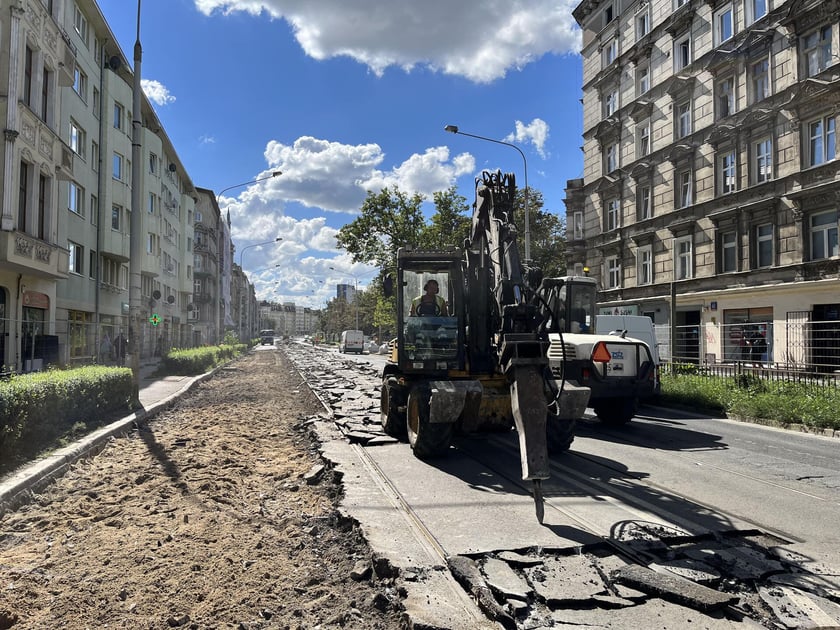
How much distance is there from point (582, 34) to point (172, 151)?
30.6 metres

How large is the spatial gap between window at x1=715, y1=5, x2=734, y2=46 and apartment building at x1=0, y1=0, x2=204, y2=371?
25.0m

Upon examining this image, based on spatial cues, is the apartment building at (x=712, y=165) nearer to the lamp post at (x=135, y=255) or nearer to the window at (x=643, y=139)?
the window at (x=643, y=139)

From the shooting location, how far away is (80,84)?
25.6 metres

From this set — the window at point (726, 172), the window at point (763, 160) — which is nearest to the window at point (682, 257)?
the window at point (726, 172)

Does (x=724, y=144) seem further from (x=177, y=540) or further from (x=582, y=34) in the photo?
(x=177, y=540)

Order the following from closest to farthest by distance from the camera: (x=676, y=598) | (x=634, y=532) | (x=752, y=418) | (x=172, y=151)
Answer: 1. (x=676, y=598)
2. (x=634, y=532)
3. (x=752, y=418)
4. (x=172, y=151)

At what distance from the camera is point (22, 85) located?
56.5 ft

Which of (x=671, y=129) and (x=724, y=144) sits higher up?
(x=671, y=129)

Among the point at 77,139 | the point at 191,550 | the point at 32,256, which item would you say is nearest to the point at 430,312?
the point at 191,550

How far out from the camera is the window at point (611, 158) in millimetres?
34062

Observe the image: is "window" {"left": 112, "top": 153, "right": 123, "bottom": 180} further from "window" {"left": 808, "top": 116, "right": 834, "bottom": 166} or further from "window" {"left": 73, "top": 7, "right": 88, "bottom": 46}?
"window" {"left": 808, "top": 116, "right": 834, "bottom": 166}

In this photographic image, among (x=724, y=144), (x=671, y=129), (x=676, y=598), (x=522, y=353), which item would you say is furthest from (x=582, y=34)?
(x=676, y=598)

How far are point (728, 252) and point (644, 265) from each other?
5657 mm

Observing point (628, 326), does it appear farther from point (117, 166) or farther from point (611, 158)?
point (117, 166)
